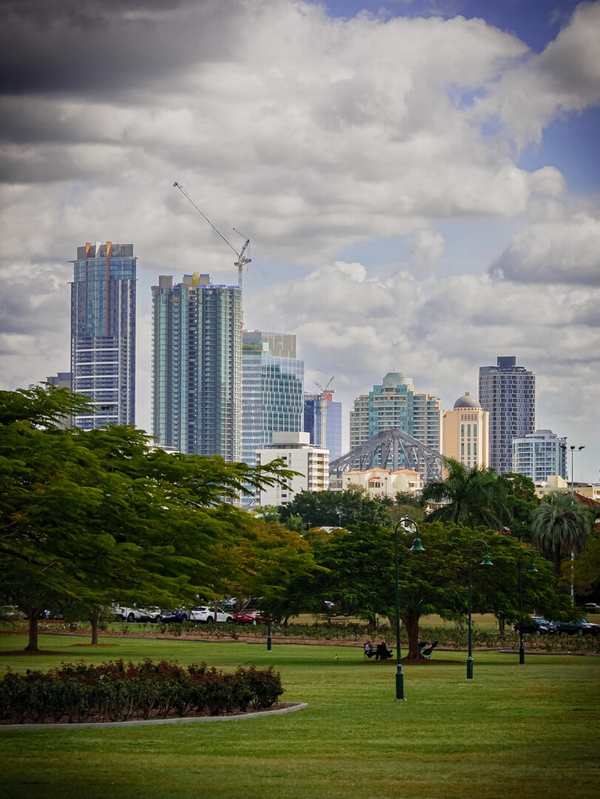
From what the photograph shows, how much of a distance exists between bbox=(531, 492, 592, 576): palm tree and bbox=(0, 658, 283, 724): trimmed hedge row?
66712 millimetres

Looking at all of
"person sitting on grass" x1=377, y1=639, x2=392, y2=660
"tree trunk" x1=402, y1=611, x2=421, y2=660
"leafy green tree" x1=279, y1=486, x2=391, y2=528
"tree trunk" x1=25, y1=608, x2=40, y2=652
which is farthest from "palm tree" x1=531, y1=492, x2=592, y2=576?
"leafy green tree" x1=279, y1=486, x2=391, y2=528

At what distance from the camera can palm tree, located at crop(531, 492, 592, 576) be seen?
3863 inches

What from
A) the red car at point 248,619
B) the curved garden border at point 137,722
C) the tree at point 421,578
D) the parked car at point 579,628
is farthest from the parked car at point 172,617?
the curved garden border at point 137,722

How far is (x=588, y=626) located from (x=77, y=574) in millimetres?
56419

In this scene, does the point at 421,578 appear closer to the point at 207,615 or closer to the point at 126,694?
the point at 126,694

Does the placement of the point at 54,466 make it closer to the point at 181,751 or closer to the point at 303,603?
the point at 181,751

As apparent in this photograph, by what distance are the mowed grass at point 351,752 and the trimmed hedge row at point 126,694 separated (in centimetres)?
111

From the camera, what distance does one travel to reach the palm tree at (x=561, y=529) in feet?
322

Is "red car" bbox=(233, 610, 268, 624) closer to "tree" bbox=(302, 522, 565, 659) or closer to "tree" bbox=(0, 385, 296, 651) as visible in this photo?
"tree" bbox=(302, 522, 565, 659)

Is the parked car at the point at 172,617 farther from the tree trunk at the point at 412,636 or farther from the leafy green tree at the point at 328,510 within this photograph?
the leafy green tree at the point at 328,510

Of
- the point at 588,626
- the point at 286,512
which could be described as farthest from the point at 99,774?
the point at 286,512

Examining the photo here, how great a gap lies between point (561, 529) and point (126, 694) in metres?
71.8

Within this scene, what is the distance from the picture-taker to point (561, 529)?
98312mm

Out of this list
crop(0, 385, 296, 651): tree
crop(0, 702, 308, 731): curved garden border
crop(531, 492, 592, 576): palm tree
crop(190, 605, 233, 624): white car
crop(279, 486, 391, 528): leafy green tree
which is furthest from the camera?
crop(279, 486, 391, 528): leafy green tree
